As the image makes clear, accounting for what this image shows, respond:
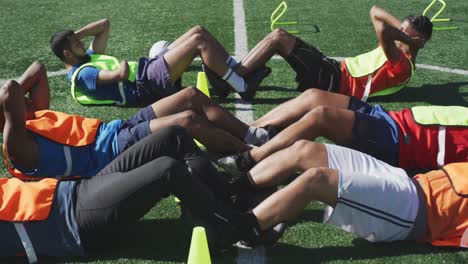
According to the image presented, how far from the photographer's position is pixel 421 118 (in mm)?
4641

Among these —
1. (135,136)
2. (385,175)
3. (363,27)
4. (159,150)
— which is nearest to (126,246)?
(159,150)

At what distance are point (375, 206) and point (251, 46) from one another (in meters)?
5.31

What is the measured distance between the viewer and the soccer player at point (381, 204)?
12.1 ft

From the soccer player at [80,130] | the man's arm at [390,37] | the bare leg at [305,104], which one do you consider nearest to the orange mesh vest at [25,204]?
the soccer player at [80,130]

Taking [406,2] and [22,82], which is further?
[406,2]

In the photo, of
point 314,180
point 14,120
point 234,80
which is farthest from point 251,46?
point 314,180

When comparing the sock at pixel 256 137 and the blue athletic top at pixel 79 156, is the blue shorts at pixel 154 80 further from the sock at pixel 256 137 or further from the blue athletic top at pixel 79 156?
the blue athletic top at pixel 79 156

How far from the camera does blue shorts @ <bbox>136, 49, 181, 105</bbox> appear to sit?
623cm

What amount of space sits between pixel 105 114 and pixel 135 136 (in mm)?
1701

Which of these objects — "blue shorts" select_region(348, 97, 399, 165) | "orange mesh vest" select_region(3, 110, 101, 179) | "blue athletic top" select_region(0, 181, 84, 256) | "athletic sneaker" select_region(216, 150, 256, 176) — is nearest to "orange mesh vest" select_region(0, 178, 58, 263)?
"blue athletic top" select_region(0, 181, 84, 256)

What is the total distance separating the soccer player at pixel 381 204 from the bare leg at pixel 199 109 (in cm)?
154

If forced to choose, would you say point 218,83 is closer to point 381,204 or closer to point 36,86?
point 36,86

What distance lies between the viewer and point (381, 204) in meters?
3.69

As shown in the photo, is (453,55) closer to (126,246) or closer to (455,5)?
(455,5)
